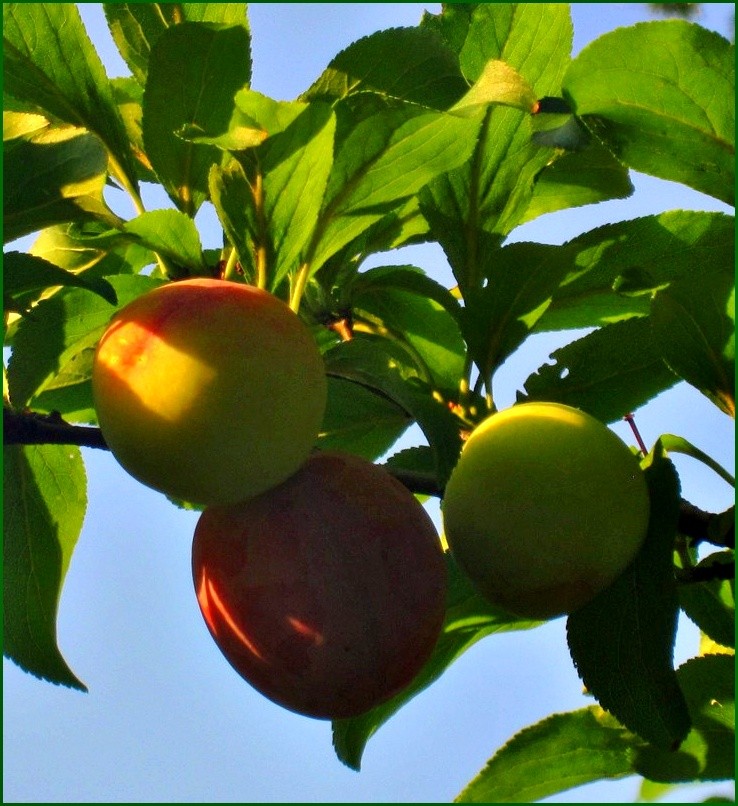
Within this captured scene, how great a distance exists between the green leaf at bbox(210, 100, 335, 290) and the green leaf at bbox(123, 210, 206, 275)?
0.07 metres

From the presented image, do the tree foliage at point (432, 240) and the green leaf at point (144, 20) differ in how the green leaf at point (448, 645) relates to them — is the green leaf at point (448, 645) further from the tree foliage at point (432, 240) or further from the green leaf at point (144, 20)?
the green leaf at point (144, 20)

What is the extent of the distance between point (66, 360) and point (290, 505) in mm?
387

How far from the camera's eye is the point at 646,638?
104 cm

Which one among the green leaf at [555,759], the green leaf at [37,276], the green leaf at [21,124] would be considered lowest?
the green leaf at [555,759]

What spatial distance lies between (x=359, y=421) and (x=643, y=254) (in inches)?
16.9

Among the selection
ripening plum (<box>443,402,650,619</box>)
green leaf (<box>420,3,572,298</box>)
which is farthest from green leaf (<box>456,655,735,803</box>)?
green leaf (<box>420,3,572,298</box>)

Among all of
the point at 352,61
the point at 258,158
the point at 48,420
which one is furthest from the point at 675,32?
the point at 48,420

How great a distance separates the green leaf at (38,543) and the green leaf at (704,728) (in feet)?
2.52

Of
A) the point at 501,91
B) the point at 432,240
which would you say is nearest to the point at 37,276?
the point at 501,91

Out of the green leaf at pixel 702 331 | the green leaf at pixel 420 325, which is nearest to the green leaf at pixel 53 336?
the green leaf at pixel 420 325

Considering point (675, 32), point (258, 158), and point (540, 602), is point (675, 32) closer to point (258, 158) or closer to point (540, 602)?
point (258, 158)

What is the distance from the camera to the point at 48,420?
1046 mm

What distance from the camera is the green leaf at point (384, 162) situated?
0.99 metres

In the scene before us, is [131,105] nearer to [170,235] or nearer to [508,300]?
[170,235]
